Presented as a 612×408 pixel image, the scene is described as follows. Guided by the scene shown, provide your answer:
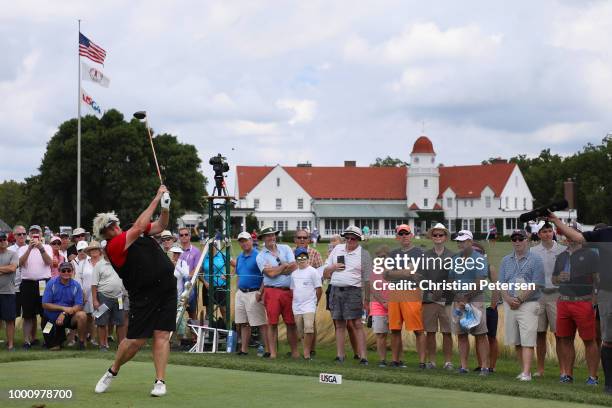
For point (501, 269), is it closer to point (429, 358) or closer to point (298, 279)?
point (429, 358)

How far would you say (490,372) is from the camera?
526 inches

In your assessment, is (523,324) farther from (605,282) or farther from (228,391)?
(228,391)

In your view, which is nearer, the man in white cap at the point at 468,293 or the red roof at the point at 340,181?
the man in white cap at the point at 468,293

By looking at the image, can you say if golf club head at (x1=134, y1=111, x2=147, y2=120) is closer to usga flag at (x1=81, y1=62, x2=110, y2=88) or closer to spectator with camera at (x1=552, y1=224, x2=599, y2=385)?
spectator with camera at (x1=552, y1=224, x2=599, y2=385)

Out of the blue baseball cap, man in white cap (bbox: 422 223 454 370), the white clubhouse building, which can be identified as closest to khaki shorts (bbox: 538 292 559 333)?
man in white cap (bbox: 422 223 454 370)

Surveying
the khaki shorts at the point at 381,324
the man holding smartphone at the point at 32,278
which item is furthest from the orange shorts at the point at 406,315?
the man holding smartphone at the point at 32,278

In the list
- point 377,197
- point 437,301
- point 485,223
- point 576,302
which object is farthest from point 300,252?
point 485,223

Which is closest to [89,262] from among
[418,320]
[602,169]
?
[418,320]

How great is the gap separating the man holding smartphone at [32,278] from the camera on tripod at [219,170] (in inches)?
130

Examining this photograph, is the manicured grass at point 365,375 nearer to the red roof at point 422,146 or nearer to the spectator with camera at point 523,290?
the spectator with camera at point 523,290

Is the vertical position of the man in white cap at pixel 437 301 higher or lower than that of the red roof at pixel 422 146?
lower

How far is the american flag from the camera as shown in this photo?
132 ft

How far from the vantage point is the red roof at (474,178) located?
122 m

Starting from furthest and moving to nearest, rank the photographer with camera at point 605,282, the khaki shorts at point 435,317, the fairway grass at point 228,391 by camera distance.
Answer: the khaki shorts at point 435,317 < the photographer with camera at point 605,282 < the fairway grass at point 228,391
